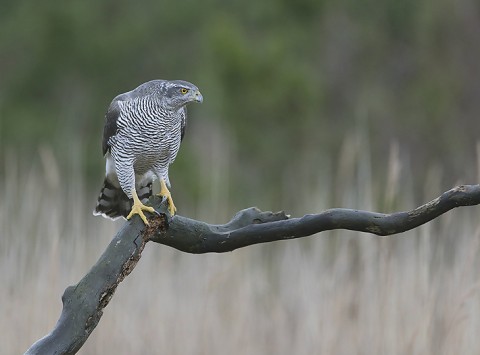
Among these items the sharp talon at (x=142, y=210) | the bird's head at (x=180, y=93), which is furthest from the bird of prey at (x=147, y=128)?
the sharp talon at (x=142, y=210)

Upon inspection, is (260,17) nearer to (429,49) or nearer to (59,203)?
(429,49)

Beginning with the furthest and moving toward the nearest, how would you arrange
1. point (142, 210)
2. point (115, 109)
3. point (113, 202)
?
point (113, 202)
point (115, 109)
point (142, 210)

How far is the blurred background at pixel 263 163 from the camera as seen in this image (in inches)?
191

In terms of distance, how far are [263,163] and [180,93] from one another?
8155mm

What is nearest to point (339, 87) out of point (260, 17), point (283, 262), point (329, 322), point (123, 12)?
point (260, 17)

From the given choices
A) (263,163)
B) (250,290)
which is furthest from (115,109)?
(263,163)

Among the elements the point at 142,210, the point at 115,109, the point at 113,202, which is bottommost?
the point at 142,210

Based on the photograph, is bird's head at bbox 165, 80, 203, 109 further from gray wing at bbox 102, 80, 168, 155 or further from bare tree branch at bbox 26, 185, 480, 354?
bare tree branch at bbox 26, 185, 480, 354

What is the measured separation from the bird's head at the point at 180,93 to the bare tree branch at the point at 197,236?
3.31 ft

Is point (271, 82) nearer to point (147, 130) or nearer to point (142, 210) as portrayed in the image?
point (147, 130)

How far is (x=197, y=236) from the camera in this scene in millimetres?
2465

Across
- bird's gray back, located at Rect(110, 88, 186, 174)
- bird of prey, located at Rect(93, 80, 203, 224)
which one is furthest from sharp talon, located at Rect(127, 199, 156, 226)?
bird's gray back, located at Rect(110, 88, 186, 174)

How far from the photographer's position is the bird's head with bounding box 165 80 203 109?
3.48m

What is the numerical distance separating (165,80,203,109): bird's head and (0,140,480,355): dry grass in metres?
1.19
